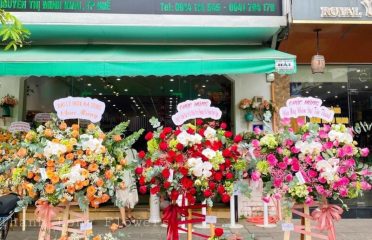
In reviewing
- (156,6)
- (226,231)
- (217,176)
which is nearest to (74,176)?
(217,176)

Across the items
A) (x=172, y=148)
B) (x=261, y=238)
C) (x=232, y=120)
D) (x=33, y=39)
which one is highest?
(x=33, y=39)

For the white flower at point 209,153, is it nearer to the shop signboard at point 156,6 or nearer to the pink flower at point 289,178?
the pink flower at point 289,178

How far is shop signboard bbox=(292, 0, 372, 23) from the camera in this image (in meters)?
7.09

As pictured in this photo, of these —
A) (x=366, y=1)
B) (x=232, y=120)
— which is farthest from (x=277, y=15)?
(x=232, y=120)

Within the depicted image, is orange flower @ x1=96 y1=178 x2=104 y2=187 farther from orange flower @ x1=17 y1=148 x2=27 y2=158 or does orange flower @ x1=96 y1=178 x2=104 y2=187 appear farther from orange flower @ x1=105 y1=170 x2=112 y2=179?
orange flower @ x1=17 y1=148 x2=27 y2=158

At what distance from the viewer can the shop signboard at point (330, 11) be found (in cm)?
709

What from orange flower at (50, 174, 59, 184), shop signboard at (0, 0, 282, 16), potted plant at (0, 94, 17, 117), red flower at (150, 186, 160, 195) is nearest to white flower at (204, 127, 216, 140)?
red flower at (150, 186, 160, 195)

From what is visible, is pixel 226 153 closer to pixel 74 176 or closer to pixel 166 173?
pixel 166 173

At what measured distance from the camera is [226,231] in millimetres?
6539

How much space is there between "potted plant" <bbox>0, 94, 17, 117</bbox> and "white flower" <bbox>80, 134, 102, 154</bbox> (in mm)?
5012

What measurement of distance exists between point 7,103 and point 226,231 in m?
5.27

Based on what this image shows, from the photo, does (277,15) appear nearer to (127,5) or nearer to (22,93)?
(127,5)

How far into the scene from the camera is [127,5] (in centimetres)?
748

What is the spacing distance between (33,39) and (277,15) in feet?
15.5
